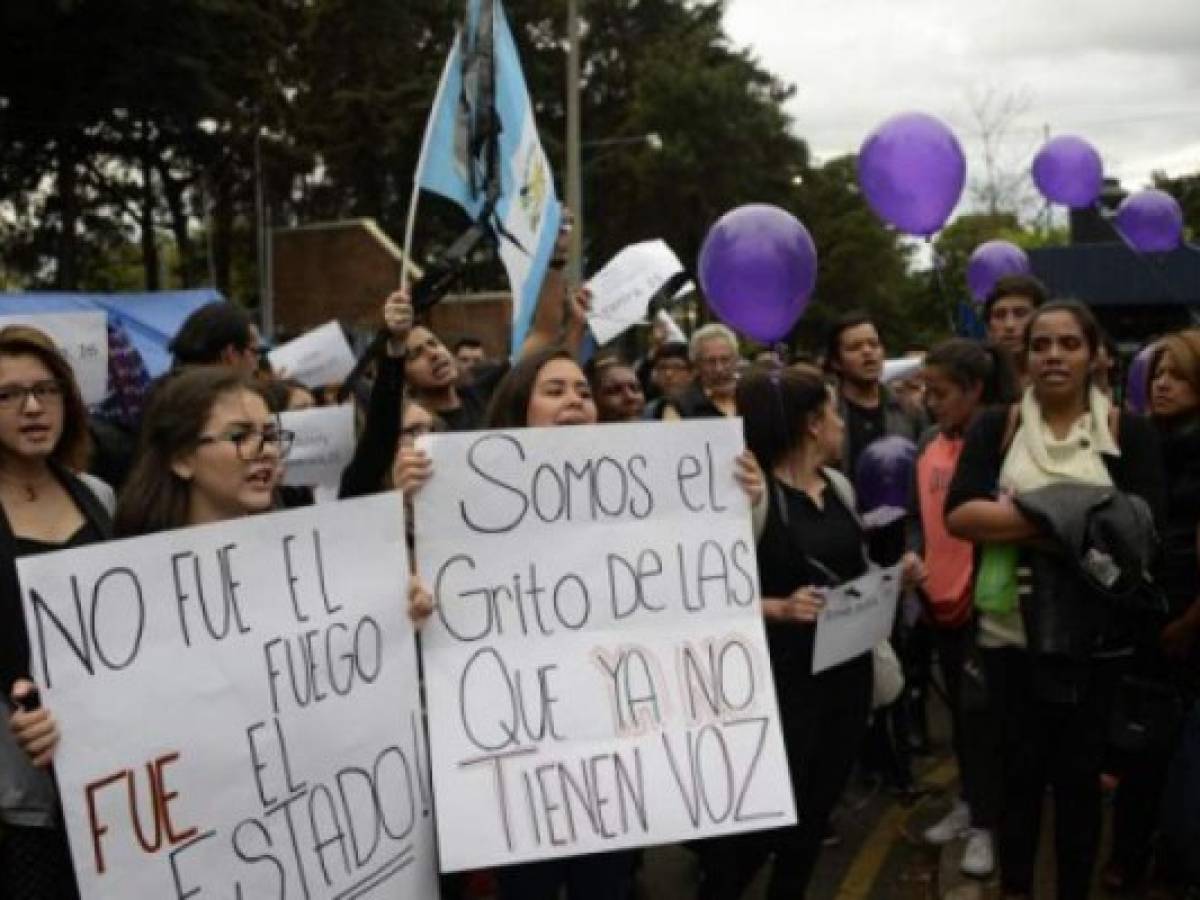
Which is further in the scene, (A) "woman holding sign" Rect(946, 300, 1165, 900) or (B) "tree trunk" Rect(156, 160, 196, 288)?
(B) "tree trunk" Rect(156, 160, 196, 288)

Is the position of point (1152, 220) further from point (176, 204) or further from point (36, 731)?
point (176, 204)

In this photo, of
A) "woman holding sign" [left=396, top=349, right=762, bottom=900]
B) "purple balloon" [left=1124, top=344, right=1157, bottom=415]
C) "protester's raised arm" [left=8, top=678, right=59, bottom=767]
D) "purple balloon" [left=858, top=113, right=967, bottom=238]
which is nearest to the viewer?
"protester's raised arm" [left=8, top=678, right=59, bottom=767]

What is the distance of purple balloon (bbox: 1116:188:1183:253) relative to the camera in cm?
892

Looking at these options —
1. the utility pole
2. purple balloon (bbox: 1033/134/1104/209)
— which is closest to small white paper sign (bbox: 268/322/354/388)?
purple balloon (bbox: 1033/134/1104/209)

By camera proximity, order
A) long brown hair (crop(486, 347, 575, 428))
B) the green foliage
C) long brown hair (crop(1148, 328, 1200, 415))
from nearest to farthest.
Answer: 1. long brown hair (crop(486, 347, 575, 428))
2. long brown hair (crop(1148, 328, 1200, 415))
3. the green foliage

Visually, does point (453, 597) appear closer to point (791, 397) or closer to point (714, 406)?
point (791, 397)

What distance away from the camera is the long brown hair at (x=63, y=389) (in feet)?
8.64

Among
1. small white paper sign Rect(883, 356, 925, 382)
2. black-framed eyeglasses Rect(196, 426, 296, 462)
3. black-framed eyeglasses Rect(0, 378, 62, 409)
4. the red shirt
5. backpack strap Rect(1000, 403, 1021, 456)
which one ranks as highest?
black-framed eyeglasses Rect(0, 378, 62, 409)

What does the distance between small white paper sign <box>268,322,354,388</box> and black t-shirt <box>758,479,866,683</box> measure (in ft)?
11.7

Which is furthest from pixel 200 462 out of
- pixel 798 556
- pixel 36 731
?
pixel 798 556

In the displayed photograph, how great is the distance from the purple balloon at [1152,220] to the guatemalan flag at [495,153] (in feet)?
19.8

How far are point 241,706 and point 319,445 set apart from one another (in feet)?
8.70

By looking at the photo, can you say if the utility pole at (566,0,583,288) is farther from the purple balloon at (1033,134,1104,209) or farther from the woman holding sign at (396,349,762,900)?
the woman holding sign at (396,349,762,900)

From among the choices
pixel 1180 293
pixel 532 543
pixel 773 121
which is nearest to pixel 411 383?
pixel 532 543
